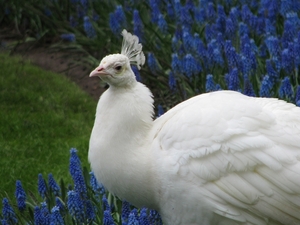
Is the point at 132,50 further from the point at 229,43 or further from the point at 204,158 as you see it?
the point at 229,43

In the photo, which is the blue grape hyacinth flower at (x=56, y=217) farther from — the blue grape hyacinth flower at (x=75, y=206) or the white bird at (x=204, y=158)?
the white bird at (x=204, y=158)

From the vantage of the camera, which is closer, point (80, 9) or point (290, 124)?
point (290, 124)

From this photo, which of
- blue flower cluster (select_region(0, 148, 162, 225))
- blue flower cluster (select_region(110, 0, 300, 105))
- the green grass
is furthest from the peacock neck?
the green grass

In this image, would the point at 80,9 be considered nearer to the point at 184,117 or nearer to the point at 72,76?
the point at 72,76

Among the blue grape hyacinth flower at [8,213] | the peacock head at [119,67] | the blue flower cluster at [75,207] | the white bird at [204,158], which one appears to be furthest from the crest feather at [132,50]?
the blue grape hyacinth flower at [8,213]

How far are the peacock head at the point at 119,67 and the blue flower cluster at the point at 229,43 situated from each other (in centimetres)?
112

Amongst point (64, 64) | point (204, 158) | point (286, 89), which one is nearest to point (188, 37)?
point (286, 89)

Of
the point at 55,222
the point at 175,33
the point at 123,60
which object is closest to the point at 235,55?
the point at 175,33

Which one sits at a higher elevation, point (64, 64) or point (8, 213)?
point (8, 213)

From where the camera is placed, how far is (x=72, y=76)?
24.9 ft

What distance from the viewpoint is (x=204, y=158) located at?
3871 mm

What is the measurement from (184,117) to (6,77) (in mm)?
3868

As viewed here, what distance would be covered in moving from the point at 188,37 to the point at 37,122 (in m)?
1.71

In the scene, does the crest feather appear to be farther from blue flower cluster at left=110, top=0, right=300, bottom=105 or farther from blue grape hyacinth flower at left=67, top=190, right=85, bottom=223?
blue flower cluster at left=110, top=0, right=300, bottom=105
